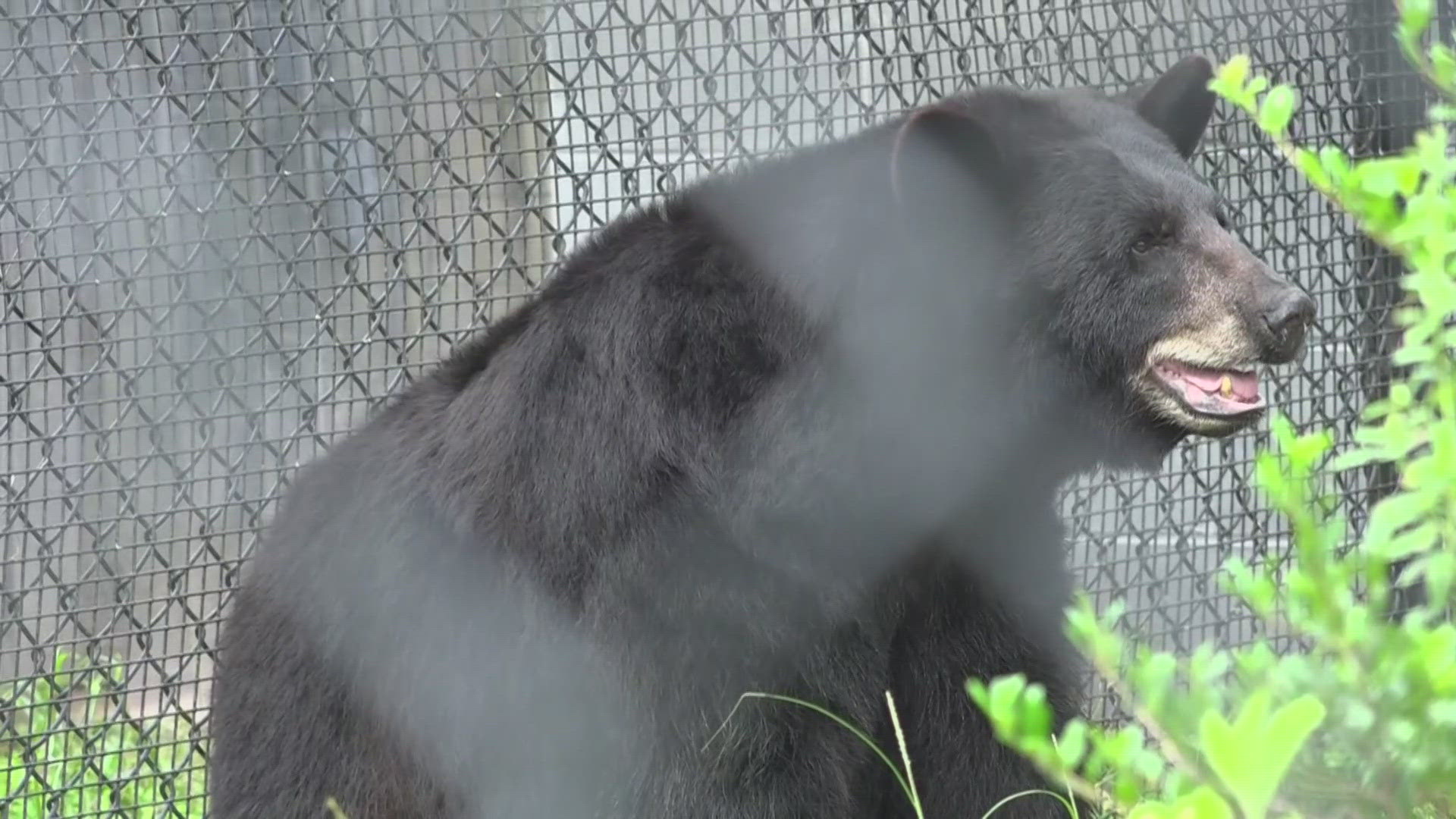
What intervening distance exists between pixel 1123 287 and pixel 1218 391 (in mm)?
272

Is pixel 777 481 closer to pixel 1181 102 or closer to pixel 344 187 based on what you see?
pixel 1181 102

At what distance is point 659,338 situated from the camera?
288 centimetres

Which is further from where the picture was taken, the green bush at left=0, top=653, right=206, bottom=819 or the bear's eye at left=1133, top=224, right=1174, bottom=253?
the green bush at left=0, top=653, right=206, bottom=819

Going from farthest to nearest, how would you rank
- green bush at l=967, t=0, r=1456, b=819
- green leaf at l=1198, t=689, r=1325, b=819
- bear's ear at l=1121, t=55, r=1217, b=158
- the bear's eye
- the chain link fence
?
the chain link fence
bear's ear at l=1121, t=55, r=1217, b=158
the bear's eye
green bush at l=967, t=0, r=1456, b=819
green leaf at l=1198, t=689, r=1325, b=819

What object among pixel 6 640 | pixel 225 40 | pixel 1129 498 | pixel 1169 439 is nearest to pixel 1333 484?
pixel 1129 498

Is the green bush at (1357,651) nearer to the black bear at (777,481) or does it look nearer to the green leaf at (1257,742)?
the green leaf at (1257,742)

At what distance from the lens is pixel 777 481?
2.88 metres

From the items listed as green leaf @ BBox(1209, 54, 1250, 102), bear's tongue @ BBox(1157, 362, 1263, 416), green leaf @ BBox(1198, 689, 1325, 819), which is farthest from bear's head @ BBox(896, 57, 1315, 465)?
green leaf @ BBox(1198, 689, 1325, 819)

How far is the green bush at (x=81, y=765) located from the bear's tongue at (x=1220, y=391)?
9.23 feet

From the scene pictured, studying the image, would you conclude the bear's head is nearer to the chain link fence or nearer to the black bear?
the black bear

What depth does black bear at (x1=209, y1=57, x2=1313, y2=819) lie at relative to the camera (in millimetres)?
2836

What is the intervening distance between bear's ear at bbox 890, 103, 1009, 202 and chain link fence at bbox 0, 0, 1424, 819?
1409 millimetres

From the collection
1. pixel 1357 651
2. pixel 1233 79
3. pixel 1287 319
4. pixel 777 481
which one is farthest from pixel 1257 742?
pixel 1287 319

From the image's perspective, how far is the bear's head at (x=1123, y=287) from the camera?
2.97 meters
